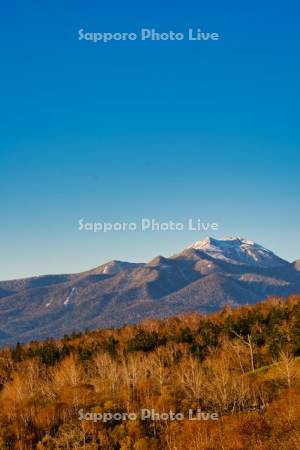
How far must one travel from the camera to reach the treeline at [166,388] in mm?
55406

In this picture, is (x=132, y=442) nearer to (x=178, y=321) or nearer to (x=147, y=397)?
(x=147, y=397)

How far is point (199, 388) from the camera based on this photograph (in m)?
74.6

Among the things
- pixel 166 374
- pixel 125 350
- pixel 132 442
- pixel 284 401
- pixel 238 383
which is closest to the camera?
pixel 284 401

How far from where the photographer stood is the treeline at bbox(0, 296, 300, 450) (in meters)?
55.4

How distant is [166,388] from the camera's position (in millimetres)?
80750

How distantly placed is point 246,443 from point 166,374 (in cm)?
4751

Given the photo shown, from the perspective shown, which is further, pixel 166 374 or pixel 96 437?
pixel 166 374

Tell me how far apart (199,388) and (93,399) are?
16914mm

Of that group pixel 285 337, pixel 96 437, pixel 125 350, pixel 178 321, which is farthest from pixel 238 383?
pixel 178 321

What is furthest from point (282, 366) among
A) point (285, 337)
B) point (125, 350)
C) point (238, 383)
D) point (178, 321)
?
point (178, 321)

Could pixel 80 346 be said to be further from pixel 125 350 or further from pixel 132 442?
pixel 132 442

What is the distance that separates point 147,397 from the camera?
77.6 m

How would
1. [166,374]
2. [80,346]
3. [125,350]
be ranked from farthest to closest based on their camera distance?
[80,346] → [125,350] → [166,374]

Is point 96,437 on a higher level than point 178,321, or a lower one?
lower
